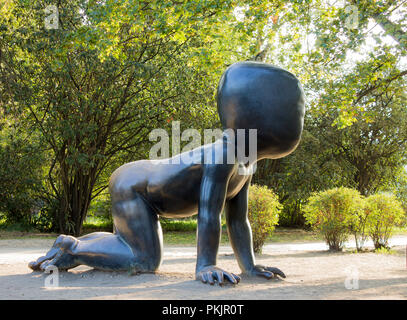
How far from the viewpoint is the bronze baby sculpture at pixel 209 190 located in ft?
14.9

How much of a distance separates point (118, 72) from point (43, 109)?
2.89m

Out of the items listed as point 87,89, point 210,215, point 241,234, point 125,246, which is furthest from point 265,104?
point 87,89

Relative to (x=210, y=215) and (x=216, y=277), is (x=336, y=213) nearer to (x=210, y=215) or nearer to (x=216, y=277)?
(x=210, y=215)

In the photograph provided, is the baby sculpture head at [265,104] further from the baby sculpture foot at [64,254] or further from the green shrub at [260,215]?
the green shrub at [260,215]

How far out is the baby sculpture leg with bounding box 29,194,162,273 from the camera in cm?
495

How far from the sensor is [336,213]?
10398 millimetres

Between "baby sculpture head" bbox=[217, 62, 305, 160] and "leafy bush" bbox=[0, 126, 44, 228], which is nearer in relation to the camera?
"baby sculpture head" bbox=[217, 62, 305, 160]

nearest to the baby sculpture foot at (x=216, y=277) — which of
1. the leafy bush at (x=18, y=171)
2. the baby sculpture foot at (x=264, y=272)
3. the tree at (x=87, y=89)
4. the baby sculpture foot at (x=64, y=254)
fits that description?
the baby sculpture foot at (x=264, y=272)

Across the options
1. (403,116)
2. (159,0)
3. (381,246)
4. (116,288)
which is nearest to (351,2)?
(159,0)

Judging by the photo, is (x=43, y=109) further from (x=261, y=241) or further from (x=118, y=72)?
(x=261, y=241)

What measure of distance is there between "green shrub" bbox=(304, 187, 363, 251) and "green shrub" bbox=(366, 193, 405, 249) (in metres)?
0.35

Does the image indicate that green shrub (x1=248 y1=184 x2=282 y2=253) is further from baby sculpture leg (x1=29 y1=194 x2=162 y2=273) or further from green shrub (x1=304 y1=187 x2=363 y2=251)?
baby sculpture leg (x1=29 y1=194 x2=162 y2=273)

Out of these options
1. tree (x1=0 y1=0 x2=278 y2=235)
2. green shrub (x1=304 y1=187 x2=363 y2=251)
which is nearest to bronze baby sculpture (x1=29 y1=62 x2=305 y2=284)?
green shrub (x1=304 y1=187 x2=363 y2=251)

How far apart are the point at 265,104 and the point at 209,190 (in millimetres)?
1092
